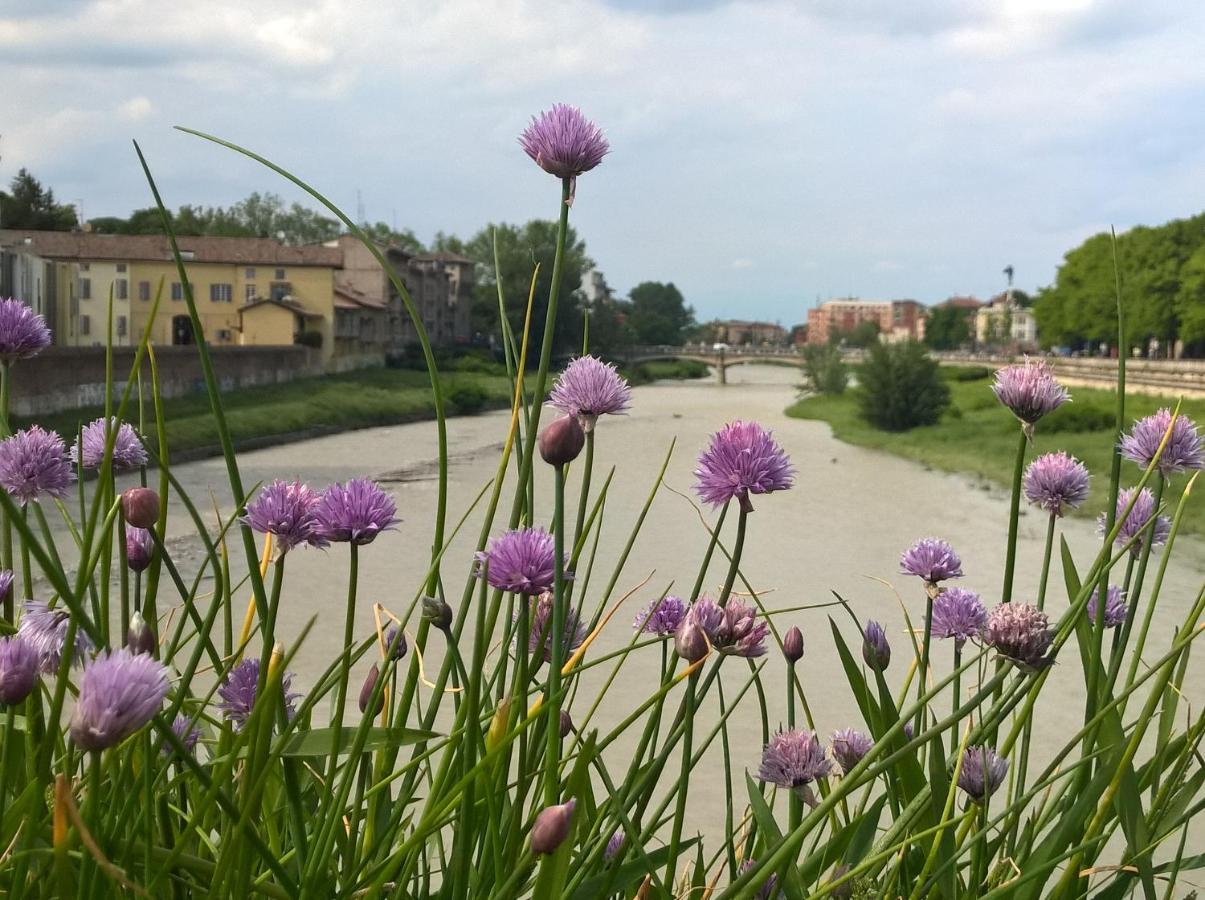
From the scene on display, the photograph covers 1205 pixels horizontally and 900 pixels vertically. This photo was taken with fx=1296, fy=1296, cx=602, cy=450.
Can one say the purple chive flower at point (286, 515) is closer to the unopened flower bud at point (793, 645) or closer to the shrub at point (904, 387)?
the unopened flower bud at point (793, 645)

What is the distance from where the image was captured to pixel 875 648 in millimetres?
1496

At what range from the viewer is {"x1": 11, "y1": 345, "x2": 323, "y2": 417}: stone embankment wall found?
20141 millimetres

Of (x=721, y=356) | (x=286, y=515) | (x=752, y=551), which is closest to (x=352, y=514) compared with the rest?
(x=286, y=515)

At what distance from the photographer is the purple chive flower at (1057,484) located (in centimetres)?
162

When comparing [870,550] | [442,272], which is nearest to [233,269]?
[442,272]

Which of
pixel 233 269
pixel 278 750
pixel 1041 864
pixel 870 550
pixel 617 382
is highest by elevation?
pixel 233 269

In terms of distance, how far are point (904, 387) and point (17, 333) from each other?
31.4m

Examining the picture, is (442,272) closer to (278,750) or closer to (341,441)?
(341,441)

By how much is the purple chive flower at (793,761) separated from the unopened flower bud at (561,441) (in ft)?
1.36

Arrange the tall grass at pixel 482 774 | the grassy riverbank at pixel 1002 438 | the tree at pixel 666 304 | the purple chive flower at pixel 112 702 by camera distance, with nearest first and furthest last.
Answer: the purple chive flower at pixel 112 702
the tall grass at pixel 482 774
the grassy riverbank at pixel 1002 438
the tree at pixel 666 304

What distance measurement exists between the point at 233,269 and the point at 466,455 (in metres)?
25.4

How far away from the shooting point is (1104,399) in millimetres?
31266

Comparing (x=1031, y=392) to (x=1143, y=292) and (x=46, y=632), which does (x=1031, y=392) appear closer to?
(x=46, y=632)

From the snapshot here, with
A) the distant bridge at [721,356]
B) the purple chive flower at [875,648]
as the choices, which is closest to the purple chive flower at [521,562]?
the purple chive flower at [875,648]
